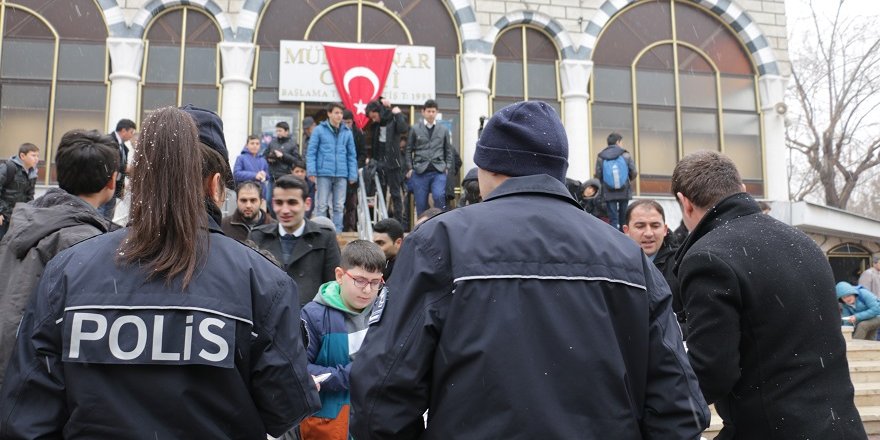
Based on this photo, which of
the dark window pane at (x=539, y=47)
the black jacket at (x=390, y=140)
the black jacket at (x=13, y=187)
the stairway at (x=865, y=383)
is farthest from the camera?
the dark window pane at (x=539, y=47)

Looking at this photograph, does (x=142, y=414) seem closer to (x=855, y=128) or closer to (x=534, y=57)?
(x=534, y=57)

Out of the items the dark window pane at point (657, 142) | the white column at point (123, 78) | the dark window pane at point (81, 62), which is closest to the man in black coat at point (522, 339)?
the white column at point (123, 78)

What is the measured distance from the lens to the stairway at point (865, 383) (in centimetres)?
676

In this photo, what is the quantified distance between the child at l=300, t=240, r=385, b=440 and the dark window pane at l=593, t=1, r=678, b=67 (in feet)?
41.2

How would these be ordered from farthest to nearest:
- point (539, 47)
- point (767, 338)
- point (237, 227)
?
1. point (539, 47)
2. point (237, 227)
3. point (767, 338)

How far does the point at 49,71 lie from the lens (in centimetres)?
1390

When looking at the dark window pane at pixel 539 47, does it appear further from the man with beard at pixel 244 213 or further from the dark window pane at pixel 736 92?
the man with beard at pixel 244 213

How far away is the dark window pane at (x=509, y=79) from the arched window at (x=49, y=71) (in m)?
7.88

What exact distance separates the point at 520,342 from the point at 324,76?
42.7 ft

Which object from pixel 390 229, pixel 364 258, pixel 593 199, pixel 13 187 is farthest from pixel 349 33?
pixel 364 258

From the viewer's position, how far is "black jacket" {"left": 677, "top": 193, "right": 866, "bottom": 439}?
273 cm

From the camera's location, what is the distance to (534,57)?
1525 cm

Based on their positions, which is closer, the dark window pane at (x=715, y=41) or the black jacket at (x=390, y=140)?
the black jacket at (x=390, y=140)

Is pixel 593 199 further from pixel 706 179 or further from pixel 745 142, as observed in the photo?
pixel 706 179
